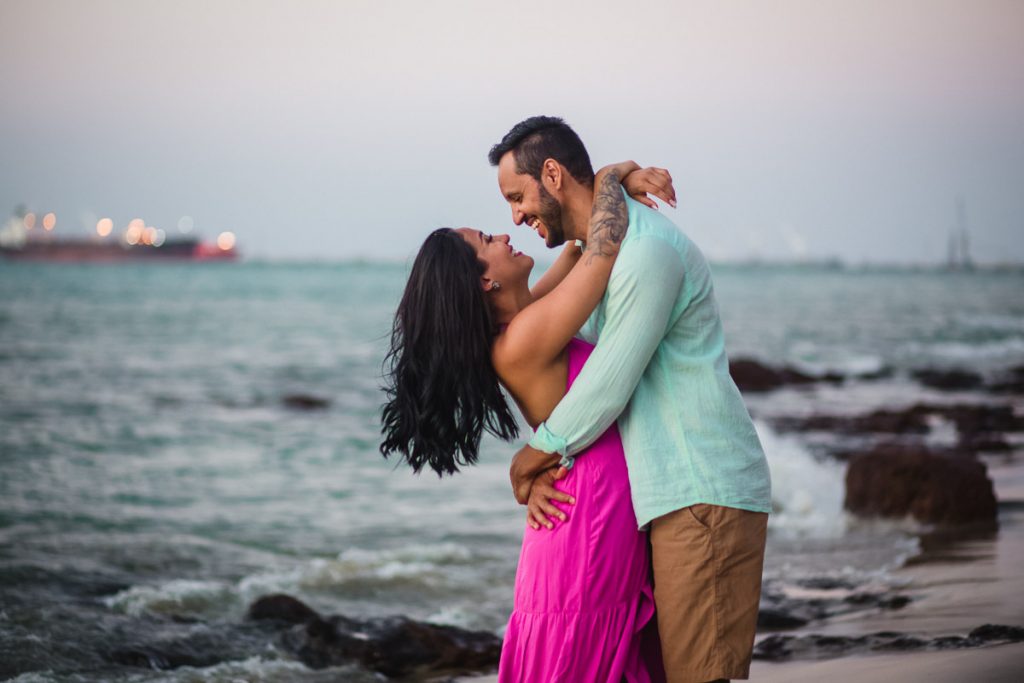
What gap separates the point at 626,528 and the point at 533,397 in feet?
1.48

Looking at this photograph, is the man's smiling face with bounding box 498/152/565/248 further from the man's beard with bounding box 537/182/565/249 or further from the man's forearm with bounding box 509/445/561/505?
the man's forearm with bounding box 509/445/561/505

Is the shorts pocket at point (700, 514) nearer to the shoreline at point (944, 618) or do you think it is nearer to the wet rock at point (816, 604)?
the shoreline at point (944, 618)

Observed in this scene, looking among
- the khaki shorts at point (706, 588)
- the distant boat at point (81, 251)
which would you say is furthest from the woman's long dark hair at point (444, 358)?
the distant boat at point (81, 251)

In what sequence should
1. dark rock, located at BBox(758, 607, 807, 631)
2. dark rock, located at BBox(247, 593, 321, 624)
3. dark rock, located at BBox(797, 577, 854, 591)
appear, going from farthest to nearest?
dark rock, located at BBox(797, 577, 854, 591) → dark rock, located at BBox(247, 593, 321, 624) → dark rock, located at BBox(758, 607, 807, 631)

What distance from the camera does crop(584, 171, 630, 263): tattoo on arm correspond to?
9.50ft

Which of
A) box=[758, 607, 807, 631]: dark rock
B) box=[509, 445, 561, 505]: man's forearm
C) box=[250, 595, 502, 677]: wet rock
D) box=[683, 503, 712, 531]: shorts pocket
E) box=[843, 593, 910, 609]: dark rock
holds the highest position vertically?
box=[509, 445, 561, 505]: man's forearm

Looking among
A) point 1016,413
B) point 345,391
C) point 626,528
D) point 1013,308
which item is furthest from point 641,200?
point 1013,308

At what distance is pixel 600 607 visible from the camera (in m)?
2.97

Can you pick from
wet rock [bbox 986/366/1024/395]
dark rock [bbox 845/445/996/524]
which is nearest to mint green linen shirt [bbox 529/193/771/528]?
dark rock [bbox 845/445/996/524]

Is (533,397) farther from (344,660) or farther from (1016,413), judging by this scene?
(1016,413)

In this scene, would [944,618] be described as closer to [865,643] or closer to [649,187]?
[865,643]

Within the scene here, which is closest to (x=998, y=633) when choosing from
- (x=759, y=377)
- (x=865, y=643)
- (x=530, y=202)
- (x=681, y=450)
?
(x=865, y=643)

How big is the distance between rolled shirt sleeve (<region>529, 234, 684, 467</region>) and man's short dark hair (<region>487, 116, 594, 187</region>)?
386mm

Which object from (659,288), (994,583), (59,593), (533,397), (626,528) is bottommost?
(59,593)
